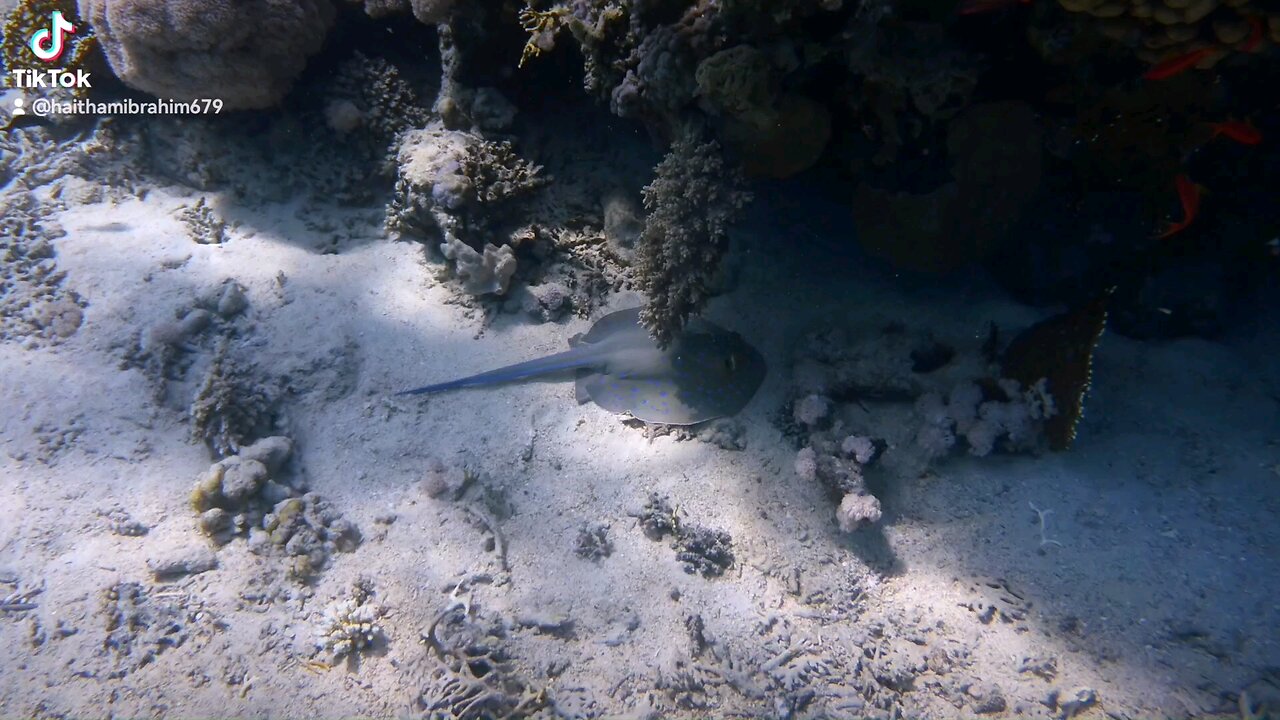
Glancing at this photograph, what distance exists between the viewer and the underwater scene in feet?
11.9

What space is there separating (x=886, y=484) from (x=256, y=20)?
7024 millimetres

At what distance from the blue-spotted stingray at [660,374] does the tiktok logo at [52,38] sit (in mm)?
5865

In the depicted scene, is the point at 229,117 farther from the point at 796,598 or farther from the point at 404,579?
the point at 796,598

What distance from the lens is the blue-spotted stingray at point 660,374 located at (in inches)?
194

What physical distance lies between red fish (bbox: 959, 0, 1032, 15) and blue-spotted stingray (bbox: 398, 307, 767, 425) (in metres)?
2.87

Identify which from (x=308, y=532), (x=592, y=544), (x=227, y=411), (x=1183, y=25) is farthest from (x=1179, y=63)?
(x=227, y=411)

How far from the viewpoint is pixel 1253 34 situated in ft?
9.93

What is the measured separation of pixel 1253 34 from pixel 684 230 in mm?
3403

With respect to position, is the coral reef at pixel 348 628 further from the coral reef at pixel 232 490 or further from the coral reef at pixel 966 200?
the coral reef at pixel 966 200

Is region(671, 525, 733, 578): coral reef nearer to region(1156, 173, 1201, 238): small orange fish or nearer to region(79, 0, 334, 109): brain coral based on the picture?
region(1156, 173, 1201, 238): small orange fish

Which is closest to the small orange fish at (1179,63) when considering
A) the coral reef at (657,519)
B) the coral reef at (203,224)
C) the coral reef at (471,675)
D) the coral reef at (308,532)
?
the coral reef at (657,519)

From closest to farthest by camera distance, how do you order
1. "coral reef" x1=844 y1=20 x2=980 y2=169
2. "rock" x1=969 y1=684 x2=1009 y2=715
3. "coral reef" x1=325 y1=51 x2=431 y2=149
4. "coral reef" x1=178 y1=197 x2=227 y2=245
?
"rock" x1=969 y1=684 x2=1009 y2=715, "coral reef" x1=844 y1=20 x2=980 y2=169, "coral reef" x1=178 y1=197 x2=227 y2=245, "coral reef" x1=325 y1=51 x2=431 y2=149

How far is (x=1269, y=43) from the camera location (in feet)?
Answer: 10.5

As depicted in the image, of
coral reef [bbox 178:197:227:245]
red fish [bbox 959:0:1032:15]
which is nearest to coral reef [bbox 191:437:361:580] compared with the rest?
coral reef [bbox 178:197:227:245]
